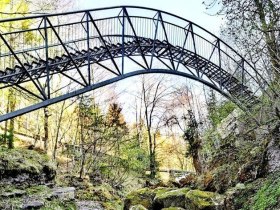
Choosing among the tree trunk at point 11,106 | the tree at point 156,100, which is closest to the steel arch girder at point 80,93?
the tree trunk at point 11,106

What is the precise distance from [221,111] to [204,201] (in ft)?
18.3

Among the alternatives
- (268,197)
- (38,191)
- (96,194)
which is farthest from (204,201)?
(96,194)

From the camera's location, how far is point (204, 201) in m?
9.12

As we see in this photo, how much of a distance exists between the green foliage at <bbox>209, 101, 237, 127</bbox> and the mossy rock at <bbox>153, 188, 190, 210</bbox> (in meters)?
3.65

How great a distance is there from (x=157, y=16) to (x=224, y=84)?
A: 5.62m

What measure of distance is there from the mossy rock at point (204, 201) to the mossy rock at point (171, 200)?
710mm

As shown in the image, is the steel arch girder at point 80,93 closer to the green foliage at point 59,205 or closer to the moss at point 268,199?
the green foliage at point 59,205

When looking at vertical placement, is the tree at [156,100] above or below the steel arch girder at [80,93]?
above

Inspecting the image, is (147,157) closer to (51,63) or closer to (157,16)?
(157,16)

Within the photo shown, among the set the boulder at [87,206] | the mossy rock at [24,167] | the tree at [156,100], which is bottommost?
the boulder at [87,206]

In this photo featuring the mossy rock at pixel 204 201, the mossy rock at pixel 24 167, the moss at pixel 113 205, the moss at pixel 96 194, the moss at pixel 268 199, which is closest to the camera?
the moss at pixel 268 199

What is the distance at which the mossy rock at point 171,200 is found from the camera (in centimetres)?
1073

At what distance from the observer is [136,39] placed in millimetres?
11695

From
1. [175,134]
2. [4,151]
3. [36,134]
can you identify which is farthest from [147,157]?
[4,151]
